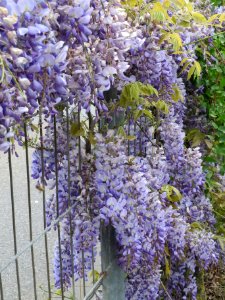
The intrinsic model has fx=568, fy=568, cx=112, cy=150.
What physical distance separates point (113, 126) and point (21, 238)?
2.94m

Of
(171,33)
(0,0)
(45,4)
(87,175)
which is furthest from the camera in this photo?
(171,33)

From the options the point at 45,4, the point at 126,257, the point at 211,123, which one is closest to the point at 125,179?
the point at 126,257

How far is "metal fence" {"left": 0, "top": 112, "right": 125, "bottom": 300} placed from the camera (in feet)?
5.41

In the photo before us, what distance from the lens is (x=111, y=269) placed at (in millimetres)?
2229

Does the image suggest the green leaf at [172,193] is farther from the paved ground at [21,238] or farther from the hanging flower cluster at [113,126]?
the paved ground at [21,238]

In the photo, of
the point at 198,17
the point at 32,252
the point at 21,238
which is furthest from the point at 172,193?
the point at 21,238

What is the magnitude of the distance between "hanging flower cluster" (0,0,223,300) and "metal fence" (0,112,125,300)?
2.6 inches

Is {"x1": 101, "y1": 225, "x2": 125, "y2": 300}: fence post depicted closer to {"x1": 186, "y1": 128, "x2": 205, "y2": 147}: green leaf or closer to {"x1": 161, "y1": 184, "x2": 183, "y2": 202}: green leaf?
{"x1": 161, "y1": 184, "x2": 183, "y2": 202}: green leaf

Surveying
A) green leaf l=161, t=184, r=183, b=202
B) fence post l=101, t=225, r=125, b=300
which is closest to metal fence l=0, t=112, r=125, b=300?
fence post l=101, t=225, r=125, b=300

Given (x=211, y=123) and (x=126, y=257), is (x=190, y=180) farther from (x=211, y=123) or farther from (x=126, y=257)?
(x=126, y=257)

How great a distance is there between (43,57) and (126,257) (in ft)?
3.49

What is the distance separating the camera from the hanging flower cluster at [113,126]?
120 cm

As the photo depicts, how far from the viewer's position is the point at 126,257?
6.80 feet

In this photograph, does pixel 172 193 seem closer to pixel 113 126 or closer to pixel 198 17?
pixel 113 126
